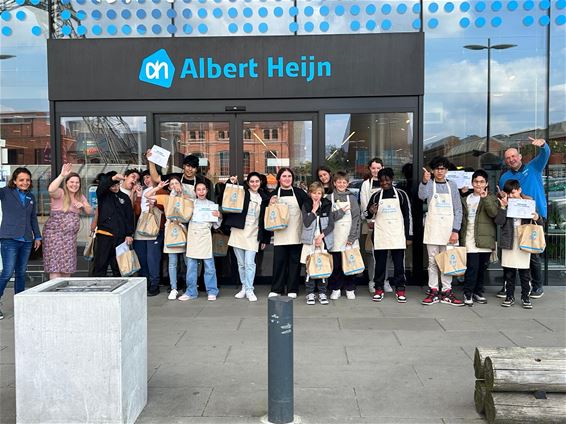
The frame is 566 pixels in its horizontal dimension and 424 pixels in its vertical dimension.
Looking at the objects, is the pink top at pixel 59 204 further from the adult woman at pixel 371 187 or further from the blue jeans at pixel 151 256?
the adult woman at pixel 371 187

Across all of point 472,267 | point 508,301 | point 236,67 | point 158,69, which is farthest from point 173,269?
point 508,301

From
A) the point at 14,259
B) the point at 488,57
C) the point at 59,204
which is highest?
the point at 488,57

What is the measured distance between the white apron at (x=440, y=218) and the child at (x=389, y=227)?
1.15ft

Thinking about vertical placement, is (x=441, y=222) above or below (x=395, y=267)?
above

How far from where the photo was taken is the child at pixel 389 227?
7.13 meters

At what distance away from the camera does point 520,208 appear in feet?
22.5

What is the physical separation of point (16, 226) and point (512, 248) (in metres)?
6.27

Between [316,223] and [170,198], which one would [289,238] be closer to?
[316,223]

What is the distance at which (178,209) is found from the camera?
23.4 feet

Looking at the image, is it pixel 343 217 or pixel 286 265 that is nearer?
pixel 343 217

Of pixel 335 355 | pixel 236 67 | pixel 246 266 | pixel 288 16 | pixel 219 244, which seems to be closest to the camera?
pixel 335 355

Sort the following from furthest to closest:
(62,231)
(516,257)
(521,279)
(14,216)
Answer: (521,279), (516,257), (62,231), (14,216)

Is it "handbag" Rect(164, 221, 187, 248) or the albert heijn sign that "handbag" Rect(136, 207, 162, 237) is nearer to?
"handbag" Rect(164, 221, 187, 248)

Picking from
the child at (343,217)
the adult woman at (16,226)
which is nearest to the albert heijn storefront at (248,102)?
the child at (343,217)
